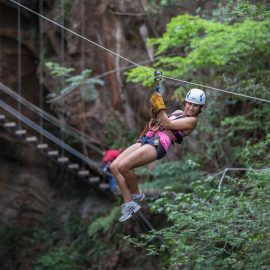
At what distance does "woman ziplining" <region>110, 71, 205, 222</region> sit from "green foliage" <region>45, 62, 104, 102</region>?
24.1 feet

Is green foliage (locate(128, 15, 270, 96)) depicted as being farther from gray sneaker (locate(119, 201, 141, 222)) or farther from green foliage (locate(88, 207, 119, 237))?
gray sneaker (locate(119, 201, 141, 222))

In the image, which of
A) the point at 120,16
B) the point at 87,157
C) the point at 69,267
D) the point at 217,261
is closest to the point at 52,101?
the point at 87,157

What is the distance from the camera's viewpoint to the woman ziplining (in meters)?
7.20

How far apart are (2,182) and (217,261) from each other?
956 cm

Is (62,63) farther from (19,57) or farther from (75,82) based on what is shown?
(75,82)

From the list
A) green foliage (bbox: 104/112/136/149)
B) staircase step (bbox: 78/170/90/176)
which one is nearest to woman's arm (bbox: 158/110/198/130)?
staircase step (bbox: 78/170/90/176)

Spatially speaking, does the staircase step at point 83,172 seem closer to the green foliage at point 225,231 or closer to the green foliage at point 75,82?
the green foliage at point 75,82

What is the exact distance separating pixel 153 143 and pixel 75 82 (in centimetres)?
786

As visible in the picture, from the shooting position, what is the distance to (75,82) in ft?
49.0

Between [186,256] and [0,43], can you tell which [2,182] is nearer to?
[0,43]

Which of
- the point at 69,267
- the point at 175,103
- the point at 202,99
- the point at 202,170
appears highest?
the point at 202,99

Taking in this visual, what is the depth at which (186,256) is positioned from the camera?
28.0ft

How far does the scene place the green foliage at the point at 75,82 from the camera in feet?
49.0

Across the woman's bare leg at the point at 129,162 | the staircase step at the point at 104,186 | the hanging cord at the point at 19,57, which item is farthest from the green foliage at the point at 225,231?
the hanging cord at the point at 19,57
